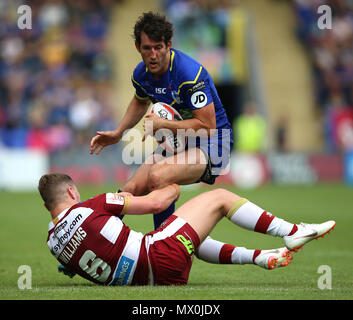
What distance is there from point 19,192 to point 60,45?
5541mm

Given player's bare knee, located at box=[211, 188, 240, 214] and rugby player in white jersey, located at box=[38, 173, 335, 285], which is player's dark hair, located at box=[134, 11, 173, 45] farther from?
player's bare knee, located at box=[211, 188, 240, 214]

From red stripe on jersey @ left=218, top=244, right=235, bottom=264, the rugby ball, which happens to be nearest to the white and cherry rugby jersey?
red stripe on jersey @ left=218, top=244, right=235, bottom=264

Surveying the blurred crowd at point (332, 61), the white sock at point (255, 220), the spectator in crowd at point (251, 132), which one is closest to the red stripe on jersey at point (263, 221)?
the white sock at point (255, 220)

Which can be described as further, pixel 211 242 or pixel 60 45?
pixel 60 45

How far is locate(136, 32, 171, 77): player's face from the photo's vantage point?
650 centimetres

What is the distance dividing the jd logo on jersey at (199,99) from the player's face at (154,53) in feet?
1.34

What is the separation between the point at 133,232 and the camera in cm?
591

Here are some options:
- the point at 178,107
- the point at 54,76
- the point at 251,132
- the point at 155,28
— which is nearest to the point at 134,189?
the point at 178,107

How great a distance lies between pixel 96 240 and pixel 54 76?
16.0 m

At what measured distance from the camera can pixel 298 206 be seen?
14328mm

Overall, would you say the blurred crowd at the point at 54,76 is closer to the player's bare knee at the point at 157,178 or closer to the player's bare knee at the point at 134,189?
the player's bare knee at the point at 134,189

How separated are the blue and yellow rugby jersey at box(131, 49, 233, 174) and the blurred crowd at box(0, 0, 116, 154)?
1223cm

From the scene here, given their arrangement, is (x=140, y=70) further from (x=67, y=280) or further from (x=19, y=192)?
(x=19, y=192)

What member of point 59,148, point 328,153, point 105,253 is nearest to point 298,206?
point 328,153
